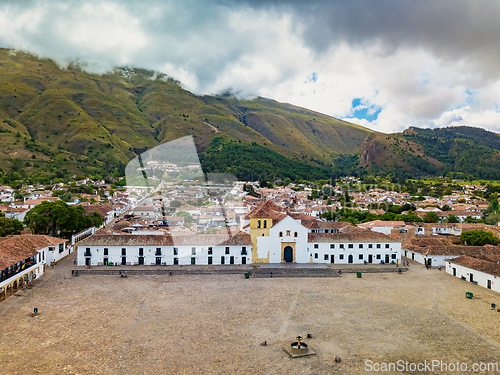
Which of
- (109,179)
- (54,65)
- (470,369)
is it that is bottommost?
(470,369)

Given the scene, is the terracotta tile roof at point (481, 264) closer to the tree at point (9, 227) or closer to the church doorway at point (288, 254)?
the church doorway at point (288, 254)

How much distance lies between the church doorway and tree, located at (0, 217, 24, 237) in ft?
79.4

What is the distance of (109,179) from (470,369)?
88419 millimetres

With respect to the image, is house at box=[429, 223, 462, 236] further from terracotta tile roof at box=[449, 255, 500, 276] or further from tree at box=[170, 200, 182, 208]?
tree at box=[170, 200, 182, 208]

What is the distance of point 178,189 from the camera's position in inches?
2450

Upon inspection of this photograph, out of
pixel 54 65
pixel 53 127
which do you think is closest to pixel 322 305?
pixel 53 127

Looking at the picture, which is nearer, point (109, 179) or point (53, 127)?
point (109, 179)

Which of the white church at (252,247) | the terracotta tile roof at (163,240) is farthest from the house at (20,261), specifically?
the terracotta tile roof at (163,240)

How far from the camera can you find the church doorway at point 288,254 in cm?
2891

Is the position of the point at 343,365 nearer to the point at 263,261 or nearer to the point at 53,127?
the point at 263,261

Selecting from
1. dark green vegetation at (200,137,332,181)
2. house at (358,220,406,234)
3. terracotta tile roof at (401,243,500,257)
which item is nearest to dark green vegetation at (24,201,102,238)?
house at (358,220,406,234)

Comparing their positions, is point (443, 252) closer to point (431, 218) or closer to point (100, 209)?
point (431, 218)

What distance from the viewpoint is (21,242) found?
79.3ft

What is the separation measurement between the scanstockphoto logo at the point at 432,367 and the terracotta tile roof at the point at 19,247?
19544 millimetres
